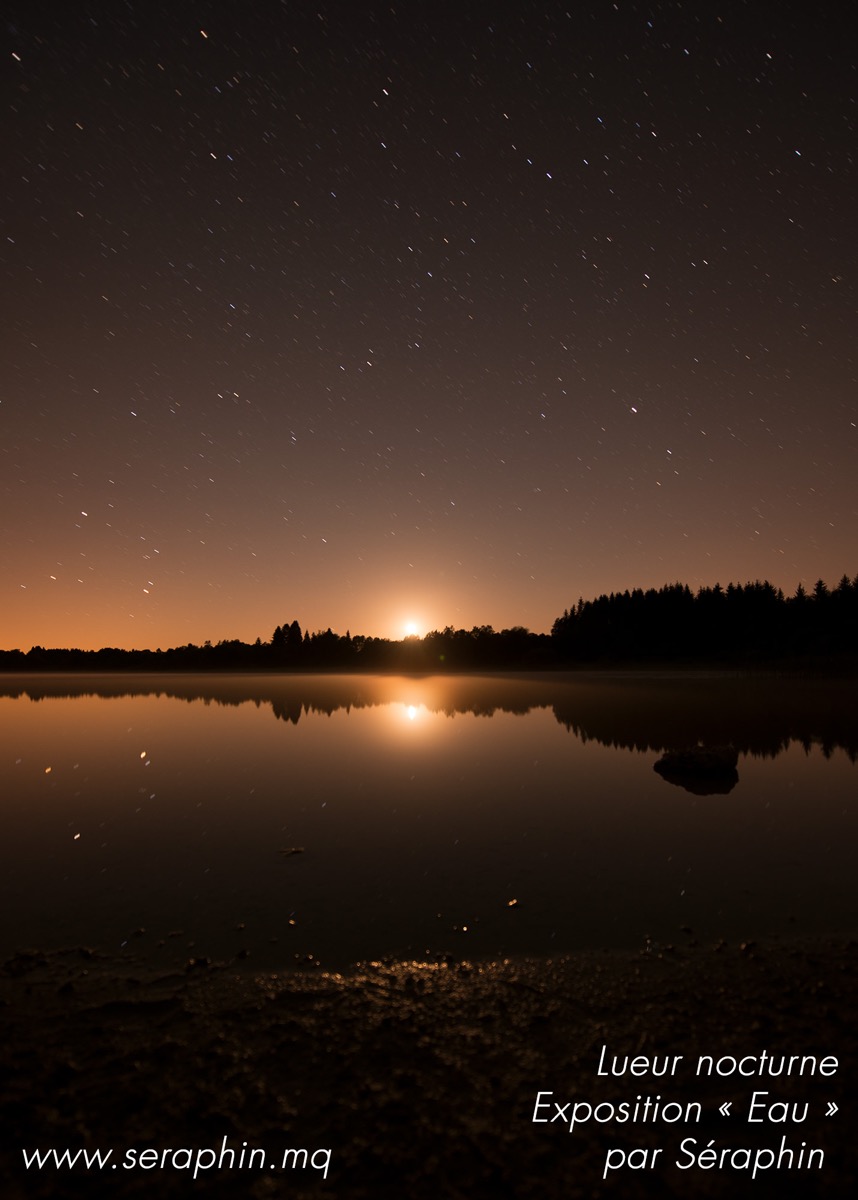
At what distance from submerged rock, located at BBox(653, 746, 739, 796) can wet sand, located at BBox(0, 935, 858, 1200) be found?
1268cm

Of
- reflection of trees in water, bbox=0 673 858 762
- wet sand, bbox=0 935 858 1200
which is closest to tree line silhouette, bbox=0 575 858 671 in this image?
reflection of trees in water, bbox=0 673 858 762

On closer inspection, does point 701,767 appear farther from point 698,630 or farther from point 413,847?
point 698,630

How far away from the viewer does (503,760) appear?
2680cm

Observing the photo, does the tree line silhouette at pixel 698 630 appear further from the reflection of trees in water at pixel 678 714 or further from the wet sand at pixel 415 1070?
the wet sand at pixel 415 1070

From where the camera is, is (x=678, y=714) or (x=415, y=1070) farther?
(x=678, y=714)

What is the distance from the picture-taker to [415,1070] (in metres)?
6.46

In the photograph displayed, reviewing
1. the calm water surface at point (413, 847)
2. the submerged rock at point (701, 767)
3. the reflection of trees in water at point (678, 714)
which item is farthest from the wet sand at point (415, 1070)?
the reflection of trees in water at point (678, 714)

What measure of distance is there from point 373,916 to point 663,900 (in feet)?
17.9

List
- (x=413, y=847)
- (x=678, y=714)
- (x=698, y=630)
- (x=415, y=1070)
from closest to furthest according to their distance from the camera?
1. (x=415, y=1070)
2. (x=413, y=847)
3. (x=678, y=714)
4. (x=698, y=630)

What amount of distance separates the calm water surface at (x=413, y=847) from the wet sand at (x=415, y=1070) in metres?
1.17

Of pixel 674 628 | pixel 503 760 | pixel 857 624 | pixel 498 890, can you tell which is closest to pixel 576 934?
pixel 498 890

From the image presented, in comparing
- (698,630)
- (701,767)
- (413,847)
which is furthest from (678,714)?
(698,630)

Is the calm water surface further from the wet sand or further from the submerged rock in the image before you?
the wet sand

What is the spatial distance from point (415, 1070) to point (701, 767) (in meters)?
18.7
